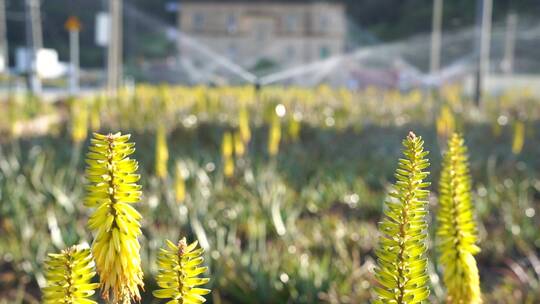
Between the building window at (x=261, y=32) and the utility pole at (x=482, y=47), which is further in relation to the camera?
the building window at (x=261, y=32)

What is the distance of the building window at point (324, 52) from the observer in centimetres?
1777

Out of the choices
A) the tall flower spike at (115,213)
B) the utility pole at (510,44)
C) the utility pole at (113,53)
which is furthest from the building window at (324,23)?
the tall flower spike at (115,213)

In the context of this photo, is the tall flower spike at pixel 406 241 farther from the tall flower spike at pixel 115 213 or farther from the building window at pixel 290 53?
the building window at pixel 290 53

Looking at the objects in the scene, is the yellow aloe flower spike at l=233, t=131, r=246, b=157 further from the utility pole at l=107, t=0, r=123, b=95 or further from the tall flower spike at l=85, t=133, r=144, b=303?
the utility pole at l=107, t=0, r=123, b=95

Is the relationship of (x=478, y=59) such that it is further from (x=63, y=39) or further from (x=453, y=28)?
(x=63, y=39)

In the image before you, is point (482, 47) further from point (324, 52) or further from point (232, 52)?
point (324, 52)

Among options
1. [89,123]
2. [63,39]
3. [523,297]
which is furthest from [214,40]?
[63,39]

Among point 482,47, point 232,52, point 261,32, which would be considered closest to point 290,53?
point 261,32

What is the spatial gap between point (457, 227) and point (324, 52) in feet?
56.9

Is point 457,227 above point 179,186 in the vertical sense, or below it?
above

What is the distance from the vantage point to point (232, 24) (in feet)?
55.7

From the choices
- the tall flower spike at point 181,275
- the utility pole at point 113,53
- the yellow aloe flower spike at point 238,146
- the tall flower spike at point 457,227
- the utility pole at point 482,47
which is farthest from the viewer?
the utility pole at point 113,53

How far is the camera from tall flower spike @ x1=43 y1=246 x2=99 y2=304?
59cm

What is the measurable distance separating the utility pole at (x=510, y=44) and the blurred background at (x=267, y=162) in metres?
1.38
